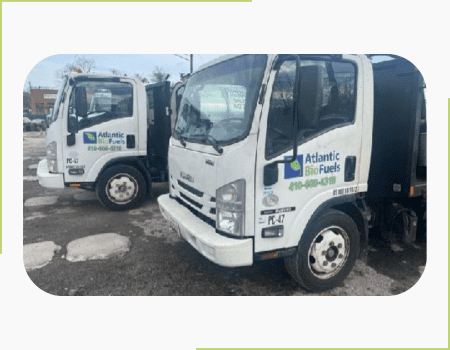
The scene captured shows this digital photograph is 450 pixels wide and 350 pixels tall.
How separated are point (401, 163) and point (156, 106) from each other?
345cm

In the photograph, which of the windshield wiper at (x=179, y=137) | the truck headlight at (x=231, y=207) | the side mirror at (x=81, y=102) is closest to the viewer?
the truck headlight at (x=231, y=207)

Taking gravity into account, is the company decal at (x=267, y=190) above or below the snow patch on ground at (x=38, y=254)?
above

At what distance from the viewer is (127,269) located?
295 cm

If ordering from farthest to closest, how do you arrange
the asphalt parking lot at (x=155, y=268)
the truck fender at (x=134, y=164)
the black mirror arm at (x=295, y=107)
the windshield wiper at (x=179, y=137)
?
1. the truck fender at (x=134, y=164)
2. the windshield wiper at (x=179, y=137)
3. the asphalt parking lot at (x=155, y=268)
4. the black mirror arm at (x=295, y=107)

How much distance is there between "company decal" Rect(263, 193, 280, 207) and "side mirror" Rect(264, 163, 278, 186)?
9cm

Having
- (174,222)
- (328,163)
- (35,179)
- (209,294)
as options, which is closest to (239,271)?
(209,294)

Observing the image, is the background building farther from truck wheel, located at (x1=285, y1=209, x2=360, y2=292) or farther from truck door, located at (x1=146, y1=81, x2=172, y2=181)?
truck wheel, located at (x1=285, y1=209, x2=360, y2=292)

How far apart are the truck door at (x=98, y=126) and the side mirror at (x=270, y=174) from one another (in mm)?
2860

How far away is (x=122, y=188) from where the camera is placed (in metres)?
4.72

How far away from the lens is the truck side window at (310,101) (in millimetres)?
2127

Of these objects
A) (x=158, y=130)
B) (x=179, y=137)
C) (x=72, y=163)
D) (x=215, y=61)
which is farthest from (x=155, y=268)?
(x=158, y=130)

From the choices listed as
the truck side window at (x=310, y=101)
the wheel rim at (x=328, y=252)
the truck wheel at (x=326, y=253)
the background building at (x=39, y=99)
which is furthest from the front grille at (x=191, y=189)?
the background building at (x=39, y=99)

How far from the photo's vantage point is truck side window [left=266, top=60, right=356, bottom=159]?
2.13 meters

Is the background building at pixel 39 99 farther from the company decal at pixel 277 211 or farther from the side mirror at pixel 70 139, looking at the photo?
the company decal at pixel 277 211
